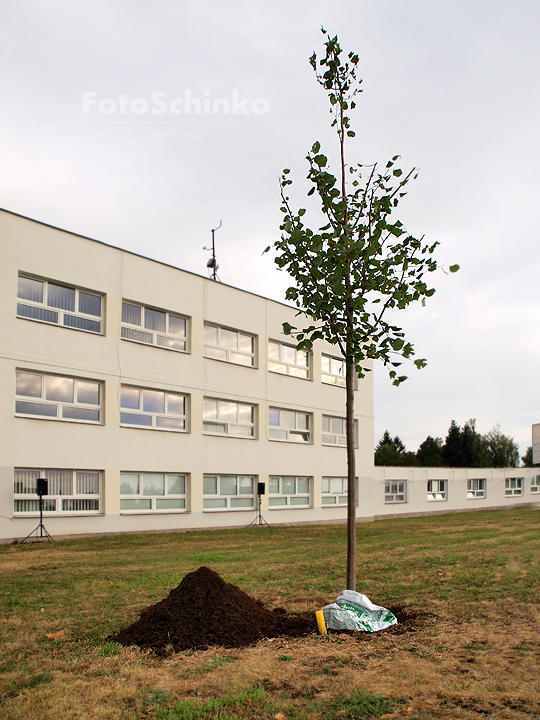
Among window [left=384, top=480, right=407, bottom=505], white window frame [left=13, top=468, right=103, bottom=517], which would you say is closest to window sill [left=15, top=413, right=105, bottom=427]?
white window frame [left=13, top=468, right=103, bottom=517]

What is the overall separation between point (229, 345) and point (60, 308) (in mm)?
8241

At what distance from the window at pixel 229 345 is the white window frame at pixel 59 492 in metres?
7.38

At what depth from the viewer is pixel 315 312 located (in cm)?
666

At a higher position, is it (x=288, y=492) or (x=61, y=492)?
(x=61, y=492)

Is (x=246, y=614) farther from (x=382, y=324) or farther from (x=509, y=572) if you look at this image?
A: (x=509, y=572)

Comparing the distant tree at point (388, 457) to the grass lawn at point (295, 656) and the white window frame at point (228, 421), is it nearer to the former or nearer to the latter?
the white window frame at point (228, 421)

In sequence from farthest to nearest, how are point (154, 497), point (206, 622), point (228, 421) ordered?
point (228, 421) < point (154, 497) < point (206, 622)

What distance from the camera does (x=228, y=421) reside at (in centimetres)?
2678

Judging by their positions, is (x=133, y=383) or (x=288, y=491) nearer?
(x=133, y=383)

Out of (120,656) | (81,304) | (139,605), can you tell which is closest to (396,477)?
(81,304)

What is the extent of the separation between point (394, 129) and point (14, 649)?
23.8 ft

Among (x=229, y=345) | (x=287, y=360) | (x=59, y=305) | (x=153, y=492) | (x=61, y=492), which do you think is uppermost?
(x=59, y=305)

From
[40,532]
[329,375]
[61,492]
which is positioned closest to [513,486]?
[329,375]

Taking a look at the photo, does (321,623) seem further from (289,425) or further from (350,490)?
(289,425)
